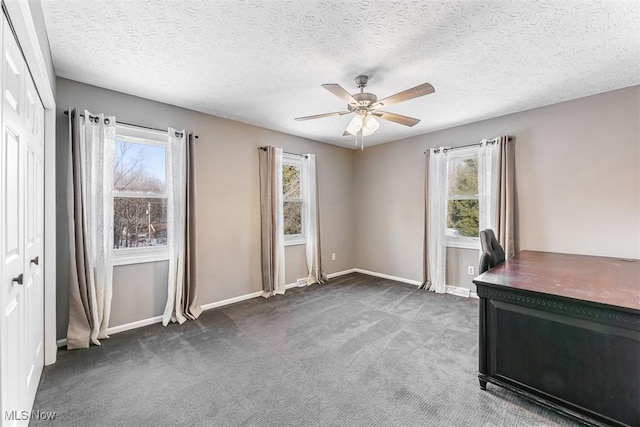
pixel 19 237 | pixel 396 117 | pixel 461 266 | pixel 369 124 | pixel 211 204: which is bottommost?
pixel 461 266

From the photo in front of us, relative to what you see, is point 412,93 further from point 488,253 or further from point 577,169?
point 577,169

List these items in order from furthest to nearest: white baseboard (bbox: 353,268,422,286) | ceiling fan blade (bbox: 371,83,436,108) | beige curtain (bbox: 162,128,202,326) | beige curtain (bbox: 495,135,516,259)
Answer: white baseboard (bbox: 353,268,422,286)
beige curtain (bbox: 495,135,516,259)
beige curtain (bbox: 162,128,202,326)
ceiling fan blade (bbox: 371,83,436,108)

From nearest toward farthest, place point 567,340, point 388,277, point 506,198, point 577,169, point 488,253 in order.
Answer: point 567,340
point 488,253
point 577,169
point 506,198
point 388,277

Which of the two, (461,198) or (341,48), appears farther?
(461,198)

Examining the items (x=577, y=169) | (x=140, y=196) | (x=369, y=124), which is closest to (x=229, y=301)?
(x=140, y=196)

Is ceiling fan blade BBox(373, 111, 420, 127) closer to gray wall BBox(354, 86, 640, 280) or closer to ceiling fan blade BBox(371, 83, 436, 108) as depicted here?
ceiling fan blade BBox(371, 83, 436, 108)

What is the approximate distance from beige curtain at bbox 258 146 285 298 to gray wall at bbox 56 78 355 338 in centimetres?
10

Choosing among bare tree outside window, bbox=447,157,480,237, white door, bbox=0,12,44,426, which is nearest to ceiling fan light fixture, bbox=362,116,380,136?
bare tree outside window, bbox=447,157,480,237

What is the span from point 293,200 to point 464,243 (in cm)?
271

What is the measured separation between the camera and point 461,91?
117 inches

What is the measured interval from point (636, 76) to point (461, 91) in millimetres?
1520

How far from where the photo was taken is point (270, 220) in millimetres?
4117

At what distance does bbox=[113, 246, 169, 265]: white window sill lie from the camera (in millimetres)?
2986

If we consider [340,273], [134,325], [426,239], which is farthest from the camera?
[340,273]
